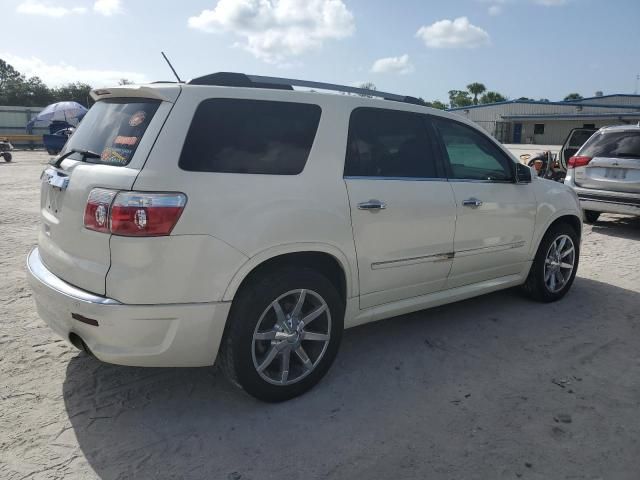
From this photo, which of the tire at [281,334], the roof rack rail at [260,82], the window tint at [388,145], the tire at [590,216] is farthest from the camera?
the tire at [590,216]

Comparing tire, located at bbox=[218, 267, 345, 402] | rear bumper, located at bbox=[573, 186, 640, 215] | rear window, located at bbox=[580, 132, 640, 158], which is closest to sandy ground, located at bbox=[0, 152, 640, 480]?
tire, located at bbox=[218, 267, 345, 402]

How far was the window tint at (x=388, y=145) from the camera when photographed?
3371 millimetres

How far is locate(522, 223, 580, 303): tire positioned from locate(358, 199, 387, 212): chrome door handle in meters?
2.21

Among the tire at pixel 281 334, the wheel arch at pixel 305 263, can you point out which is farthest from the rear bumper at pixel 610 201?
the tire at pixel 281 334

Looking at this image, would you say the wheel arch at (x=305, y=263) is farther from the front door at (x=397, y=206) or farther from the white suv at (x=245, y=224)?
the front door at (x=397, y=206)

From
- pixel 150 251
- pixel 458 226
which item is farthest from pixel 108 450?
pixel 458 226

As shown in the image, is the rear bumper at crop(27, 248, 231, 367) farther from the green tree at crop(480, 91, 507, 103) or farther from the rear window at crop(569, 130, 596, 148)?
the green tree at crop(480, 91, 507, 103)

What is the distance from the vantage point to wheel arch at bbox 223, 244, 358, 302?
2770 mm

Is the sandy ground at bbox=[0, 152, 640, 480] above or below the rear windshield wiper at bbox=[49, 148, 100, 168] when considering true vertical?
below

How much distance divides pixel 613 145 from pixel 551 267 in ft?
15.0

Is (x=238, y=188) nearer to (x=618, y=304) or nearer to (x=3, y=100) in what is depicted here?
(x=618, y=304)

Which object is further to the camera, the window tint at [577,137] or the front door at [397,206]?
the window tint at [577,137]

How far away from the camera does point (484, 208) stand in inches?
161

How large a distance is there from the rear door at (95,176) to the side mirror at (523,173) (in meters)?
3.02
